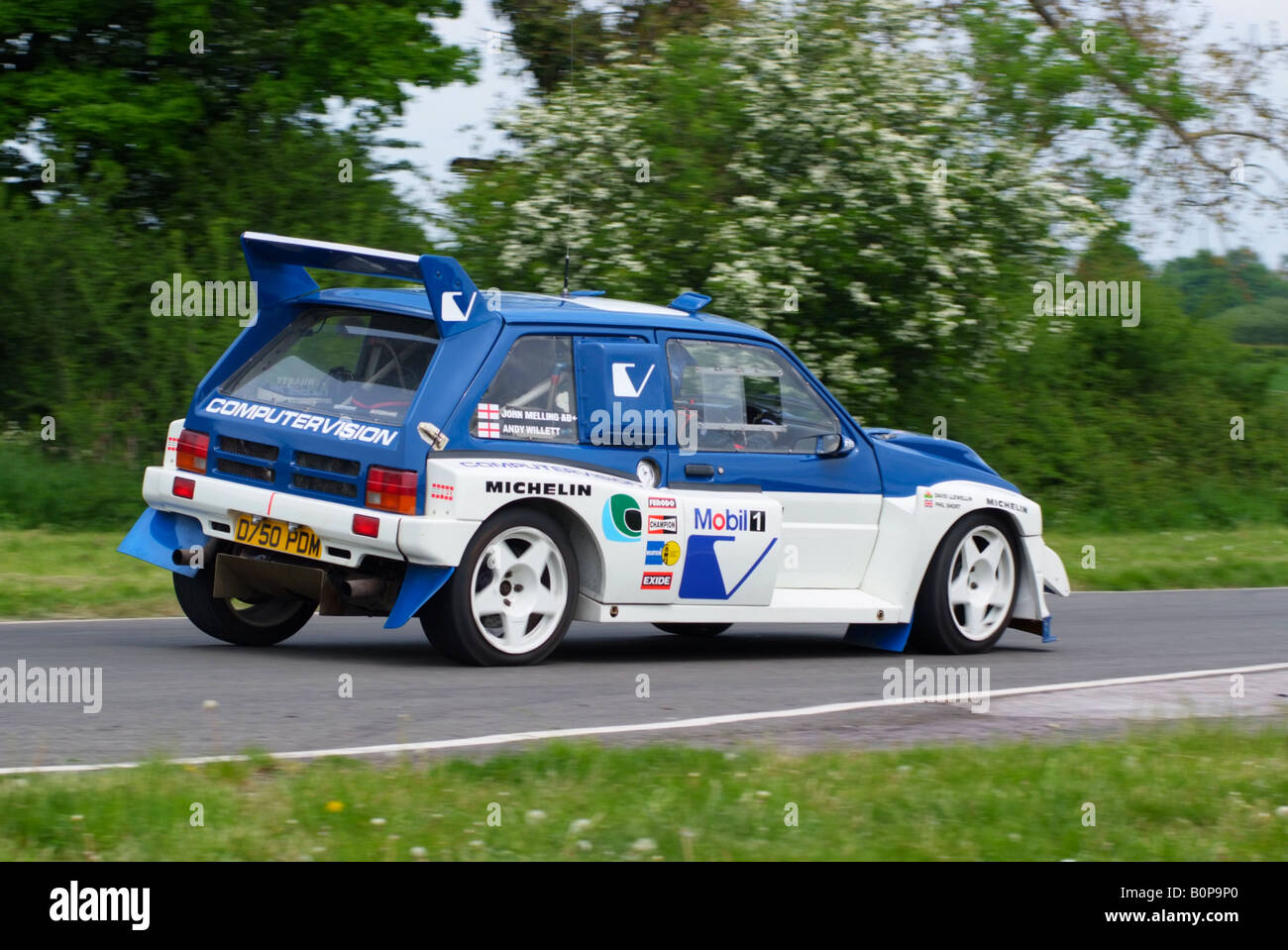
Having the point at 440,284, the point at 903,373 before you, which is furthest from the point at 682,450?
the point at 903,373

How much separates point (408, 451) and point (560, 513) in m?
0.91

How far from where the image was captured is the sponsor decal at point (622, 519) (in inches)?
356

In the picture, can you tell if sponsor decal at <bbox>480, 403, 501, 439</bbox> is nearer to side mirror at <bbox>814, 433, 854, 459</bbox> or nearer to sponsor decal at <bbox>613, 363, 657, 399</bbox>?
sponsor decal at <bbox>613, 363, 657, 399</bbox>

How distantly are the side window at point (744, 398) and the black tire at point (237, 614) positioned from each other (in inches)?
93.0

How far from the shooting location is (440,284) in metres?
8.77

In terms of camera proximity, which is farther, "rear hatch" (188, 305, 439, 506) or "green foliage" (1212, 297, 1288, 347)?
"green foliage" (1212, 297, 1288, 347)

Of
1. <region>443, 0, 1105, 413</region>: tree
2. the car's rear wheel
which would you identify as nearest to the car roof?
the car's rear wheel

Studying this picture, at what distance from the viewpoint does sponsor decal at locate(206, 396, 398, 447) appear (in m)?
8.66

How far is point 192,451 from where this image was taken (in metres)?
9.32

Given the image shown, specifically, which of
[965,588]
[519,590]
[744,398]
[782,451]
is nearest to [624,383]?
[744,398]

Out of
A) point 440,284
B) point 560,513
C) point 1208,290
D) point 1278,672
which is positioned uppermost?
point 1208,290

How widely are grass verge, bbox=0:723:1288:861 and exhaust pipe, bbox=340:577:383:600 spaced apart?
2.47 metres

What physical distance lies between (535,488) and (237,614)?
2.07 metres
